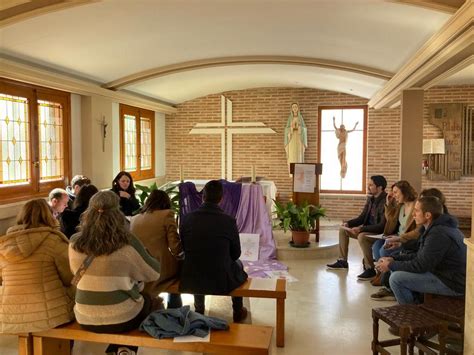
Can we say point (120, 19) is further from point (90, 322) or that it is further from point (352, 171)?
point (352, 171)

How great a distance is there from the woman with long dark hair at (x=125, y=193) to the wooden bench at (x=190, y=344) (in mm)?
2517

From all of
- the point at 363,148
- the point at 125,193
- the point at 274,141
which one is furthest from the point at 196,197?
the point at 363,148

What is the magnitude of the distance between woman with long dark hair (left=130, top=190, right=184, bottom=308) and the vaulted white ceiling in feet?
5.50

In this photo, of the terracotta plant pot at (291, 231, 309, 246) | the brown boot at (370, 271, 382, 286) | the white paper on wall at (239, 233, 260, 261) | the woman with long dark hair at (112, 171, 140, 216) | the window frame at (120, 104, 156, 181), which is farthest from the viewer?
the window frame at (120, 104, 156, 181)

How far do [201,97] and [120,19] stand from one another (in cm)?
554

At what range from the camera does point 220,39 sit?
16.6 ft

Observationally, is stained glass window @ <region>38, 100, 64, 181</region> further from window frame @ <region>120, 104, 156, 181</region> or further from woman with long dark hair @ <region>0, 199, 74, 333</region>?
woman with long dark hair @ <region>0, 199, 74, 333</region>

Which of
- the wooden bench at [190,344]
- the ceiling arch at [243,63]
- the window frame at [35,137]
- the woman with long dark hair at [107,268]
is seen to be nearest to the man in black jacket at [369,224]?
the ceiling arch at [243,63]

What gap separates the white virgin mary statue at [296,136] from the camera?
8.81 m

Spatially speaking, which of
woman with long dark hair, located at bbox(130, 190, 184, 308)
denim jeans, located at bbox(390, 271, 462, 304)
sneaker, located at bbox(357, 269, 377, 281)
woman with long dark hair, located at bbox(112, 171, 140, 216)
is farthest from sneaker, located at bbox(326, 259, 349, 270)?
woman with long dark hair, located at bbox(130, 190, 184, 308)

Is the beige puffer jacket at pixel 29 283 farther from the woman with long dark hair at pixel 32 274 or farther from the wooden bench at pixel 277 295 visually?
the wooden bench at pixel 277 295

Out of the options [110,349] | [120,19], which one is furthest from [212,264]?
[120,19]

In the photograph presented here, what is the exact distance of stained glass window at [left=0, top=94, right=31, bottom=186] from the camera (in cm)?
482

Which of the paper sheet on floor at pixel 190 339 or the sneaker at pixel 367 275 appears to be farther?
the sneaker at pixel 367 275
